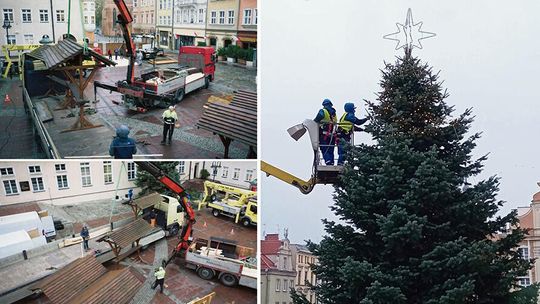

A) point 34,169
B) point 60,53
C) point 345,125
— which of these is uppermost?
point 60,53

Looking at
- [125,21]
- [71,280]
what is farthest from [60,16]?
[71,280]

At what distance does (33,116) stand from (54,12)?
225 centimetres

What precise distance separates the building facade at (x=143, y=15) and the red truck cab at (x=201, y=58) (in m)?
2.64

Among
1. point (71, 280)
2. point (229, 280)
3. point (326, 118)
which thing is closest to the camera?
point (326, 118)

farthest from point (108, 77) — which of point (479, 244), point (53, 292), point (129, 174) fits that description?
point (479, 244)

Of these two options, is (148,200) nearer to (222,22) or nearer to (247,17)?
(247,17)

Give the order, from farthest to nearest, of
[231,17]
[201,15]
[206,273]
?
[201,15], [231,17], [206,273]

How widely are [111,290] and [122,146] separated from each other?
290 cm

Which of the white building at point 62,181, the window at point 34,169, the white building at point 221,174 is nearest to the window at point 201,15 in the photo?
the white building at point 221,174

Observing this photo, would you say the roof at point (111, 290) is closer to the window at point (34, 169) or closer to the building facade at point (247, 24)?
the window at point (34, 169)

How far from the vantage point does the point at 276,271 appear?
2288 cm

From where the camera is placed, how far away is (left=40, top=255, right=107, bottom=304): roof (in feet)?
27.9

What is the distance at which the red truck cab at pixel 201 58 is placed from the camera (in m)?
15.9

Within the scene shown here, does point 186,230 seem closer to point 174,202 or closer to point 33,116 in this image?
point 174,202
